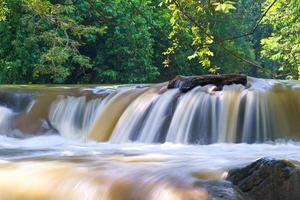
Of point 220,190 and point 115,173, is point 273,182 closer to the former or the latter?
point 220,190

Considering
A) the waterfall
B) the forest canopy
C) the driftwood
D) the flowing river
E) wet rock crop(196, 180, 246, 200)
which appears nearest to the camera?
wet rock crop(196, 180, 246, 200)

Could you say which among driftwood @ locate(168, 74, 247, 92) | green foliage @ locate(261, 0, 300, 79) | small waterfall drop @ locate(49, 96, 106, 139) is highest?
green foliage @ locate(261, 0, 300, 79)

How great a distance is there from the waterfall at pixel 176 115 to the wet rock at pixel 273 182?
385cm

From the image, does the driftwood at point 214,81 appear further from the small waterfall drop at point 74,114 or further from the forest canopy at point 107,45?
the forest canopy at point 107,45

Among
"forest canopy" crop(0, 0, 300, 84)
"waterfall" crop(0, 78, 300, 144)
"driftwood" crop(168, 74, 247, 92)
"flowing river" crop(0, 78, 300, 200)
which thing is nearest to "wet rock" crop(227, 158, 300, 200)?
"flowing river" crop(0, 78, 300, 200)

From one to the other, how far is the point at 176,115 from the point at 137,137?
27.4 inches

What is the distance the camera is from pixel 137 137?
27.7 feet

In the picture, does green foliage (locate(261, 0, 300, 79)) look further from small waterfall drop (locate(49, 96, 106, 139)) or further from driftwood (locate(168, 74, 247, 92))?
small waterfall drop (locate(49, 96, 106, 139))

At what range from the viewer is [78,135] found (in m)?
9.48

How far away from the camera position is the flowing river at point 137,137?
445 cm

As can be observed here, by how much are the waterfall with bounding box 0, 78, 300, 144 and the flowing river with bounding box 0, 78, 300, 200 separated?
2cm

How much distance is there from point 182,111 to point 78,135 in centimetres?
199

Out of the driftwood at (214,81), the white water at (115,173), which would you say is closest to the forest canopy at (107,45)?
the driftwood at (214,81)

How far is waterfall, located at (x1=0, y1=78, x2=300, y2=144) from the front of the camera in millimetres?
7992
